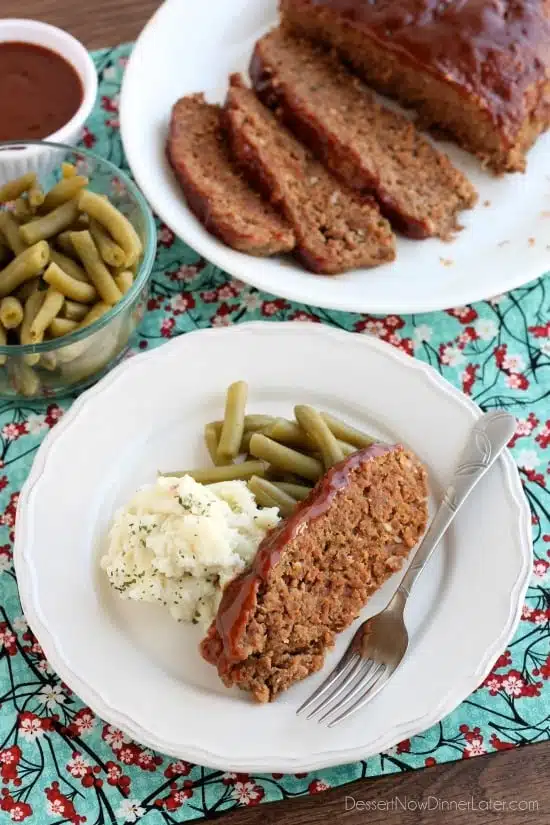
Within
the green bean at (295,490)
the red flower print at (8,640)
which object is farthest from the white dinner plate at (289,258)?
the red flower print at (8,640)

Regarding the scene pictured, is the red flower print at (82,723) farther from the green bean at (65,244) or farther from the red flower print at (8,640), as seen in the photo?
the green bean at (65,244)

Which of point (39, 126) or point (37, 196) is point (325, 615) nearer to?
point (37, 196)

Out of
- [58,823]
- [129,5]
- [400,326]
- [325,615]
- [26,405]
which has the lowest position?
[58,823]

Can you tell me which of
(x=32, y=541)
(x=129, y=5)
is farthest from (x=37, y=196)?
(x=129, y=5)

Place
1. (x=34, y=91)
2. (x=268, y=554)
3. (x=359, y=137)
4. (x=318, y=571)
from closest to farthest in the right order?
(x=268, y=554)
(x=318, y=571)
(x=34, y=91)
(x=359, y=137)

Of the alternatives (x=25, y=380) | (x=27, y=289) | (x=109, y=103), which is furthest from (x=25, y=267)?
(x=109, y=103)

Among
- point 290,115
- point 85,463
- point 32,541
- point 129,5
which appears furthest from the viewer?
point 129,5

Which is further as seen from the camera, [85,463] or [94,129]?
[94,129]

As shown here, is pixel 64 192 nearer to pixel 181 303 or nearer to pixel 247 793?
pixel 181 303
